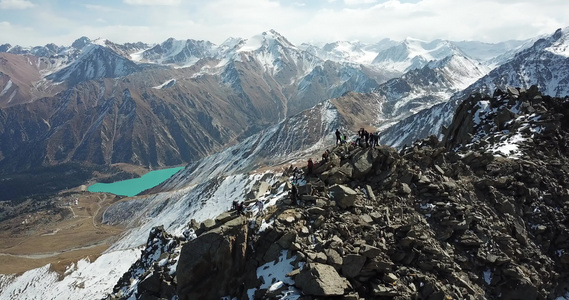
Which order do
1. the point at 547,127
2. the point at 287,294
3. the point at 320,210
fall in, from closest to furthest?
the point at 287,294, the point at 320,210, the point at 547,127

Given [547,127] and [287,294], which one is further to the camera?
[547,127]

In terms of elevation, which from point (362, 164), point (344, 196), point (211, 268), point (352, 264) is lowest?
point (211, 268)

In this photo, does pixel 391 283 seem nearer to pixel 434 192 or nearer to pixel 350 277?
pixel 350 277

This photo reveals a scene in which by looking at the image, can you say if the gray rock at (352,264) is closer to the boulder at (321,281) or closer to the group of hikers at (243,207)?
the boulder at (321,281)

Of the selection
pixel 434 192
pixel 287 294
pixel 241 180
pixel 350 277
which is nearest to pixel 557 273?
pixel 434 192

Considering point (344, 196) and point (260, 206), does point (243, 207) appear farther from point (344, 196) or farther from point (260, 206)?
point (344, 196)

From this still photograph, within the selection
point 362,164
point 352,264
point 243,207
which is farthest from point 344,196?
point 243,207
